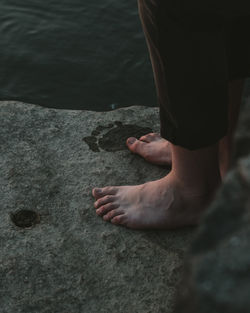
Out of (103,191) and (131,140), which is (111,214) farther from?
(131,140)

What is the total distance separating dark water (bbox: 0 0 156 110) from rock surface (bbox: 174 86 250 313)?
2.66 meters

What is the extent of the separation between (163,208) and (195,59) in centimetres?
58

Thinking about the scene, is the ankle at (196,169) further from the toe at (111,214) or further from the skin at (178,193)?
the toe at (111,214)

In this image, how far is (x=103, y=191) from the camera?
200 centimetres

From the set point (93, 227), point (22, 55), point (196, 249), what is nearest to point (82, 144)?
point (93, 227)

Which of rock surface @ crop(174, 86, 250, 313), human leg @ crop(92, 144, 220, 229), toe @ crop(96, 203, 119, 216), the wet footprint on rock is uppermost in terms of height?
rock surface @ crop(174, 86, 250, 313)

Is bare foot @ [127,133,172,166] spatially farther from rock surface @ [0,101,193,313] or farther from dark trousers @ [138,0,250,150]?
dark trousers @ [138,0,250,150]

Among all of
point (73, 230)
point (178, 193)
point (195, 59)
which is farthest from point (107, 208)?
point (195, 59)

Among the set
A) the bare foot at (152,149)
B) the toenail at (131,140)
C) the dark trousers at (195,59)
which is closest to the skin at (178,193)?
the dark trousers at (195,59)

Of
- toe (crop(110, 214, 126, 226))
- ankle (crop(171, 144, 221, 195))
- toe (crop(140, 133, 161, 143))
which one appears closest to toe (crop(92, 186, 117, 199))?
toe (crop(110, 214, 126, 226))

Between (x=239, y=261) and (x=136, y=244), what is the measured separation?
4.23 ft

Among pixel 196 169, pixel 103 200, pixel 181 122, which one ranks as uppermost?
pixel 181 122

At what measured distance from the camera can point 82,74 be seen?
3475 millimetres

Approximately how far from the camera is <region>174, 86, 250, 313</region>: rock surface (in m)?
0.54
